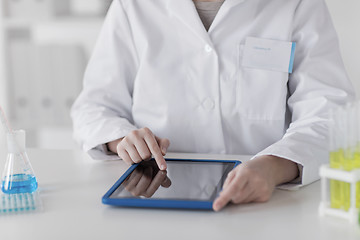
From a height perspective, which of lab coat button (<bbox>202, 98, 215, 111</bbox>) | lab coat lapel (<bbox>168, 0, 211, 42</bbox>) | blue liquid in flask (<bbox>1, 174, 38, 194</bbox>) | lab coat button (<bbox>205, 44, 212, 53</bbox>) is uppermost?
lab coat lapel (<bbox>168, 0, 211, 42</bbox>)

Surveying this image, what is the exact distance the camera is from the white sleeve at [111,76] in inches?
57.8

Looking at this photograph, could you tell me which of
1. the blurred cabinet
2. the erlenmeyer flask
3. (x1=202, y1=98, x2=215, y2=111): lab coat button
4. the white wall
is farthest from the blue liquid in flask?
the blurred cabinet

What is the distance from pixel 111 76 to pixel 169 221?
0.69 m

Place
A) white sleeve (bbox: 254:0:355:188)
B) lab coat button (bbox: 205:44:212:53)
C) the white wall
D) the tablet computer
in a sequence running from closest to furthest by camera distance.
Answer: the tablet computer, white sleeve (bbox: 254:0:355:188), lab coat button (bbox: 205:44:212:53), the white wall

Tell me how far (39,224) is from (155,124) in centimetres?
62

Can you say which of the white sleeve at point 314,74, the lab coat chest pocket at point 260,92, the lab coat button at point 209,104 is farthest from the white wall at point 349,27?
the lab coat button at point 209,104

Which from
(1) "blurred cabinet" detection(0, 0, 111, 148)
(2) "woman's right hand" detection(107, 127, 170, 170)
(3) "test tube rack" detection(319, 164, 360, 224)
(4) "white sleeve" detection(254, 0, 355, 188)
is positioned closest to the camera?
(3) "test tube rack" detection(319, 164, 360, 224)

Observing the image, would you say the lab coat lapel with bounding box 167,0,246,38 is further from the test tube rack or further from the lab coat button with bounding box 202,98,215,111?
the test tube rack

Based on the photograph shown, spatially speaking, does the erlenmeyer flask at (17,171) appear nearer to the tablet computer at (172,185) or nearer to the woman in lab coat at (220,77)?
the tablet computer at (172,185)

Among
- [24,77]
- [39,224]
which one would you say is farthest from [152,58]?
[24,77]

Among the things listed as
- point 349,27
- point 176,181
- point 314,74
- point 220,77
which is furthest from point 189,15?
point 349,27

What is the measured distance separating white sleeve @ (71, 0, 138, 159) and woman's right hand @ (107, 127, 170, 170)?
23cm

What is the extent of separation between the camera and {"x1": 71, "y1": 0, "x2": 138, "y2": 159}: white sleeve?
57.8 inches

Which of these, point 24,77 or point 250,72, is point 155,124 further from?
point 24,77
